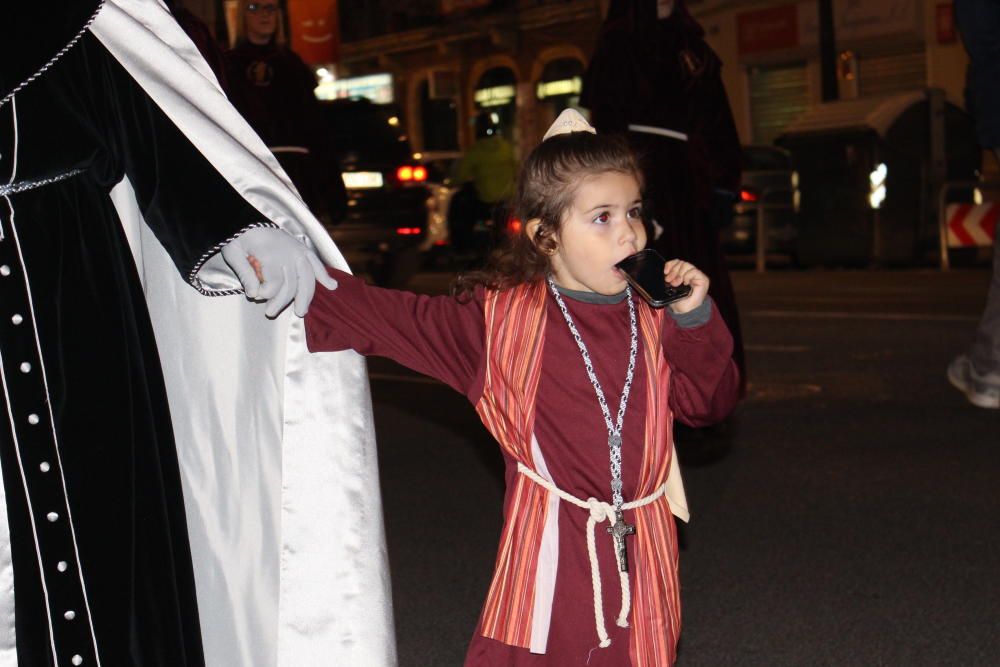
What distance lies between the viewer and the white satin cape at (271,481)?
3.12 meters

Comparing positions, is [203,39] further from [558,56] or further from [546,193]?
[558,56]

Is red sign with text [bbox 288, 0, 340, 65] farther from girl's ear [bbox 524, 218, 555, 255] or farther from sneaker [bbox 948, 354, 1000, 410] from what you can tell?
girl's ear [bbox 524, 218, 555, 255]

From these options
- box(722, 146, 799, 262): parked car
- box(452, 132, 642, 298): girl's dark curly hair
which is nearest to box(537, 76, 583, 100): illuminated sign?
box(722, 146, 799, 262): parked car

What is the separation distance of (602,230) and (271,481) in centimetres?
82

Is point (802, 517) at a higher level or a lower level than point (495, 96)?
lower

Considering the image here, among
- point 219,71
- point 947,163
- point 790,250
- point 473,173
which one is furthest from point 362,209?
point 219,71

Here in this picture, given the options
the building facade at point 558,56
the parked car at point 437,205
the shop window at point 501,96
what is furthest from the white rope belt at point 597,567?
the shop window at point 501,96

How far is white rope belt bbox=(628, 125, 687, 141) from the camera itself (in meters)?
6.28

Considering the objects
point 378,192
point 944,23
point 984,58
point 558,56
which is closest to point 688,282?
point 984,58

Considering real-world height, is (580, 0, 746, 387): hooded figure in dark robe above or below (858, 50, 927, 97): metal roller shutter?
below

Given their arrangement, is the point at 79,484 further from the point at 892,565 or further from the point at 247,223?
the point at 892,565

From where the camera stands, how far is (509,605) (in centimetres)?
300

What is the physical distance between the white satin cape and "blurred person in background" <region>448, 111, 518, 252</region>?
12.4 metres

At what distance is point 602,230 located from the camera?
9.88 feet
